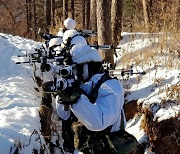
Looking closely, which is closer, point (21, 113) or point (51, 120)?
point (21, 113)

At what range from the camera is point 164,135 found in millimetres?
5836

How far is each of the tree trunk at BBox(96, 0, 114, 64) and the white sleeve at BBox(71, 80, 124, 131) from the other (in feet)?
17.4

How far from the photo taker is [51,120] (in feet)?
19.2

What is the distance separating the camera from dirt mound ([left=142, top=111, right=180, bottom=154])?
18.5 feet

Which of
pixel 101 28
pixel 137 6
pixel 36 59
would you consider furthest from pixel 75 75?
pixel 137 6

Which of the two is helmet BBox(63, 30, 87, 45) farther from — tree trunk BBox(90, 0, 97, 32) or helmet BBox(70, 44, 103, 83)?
tree trunk BBox(90, 0, 97, 32)

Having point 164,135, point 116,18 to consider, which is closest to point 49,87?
point 164,135

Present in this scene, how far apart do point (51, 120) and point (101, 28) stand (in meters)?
3.49

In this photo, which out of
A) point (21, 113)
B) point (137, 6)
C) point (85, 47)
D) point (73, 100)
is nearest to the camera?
point (73, 100)

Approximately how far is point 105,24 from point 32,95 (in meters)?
2.98

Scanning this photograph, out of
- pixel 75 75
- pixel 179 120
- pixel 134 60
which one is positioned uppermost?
pixel 75 75

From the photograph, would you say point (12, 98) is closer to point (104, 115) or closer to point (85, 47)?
point (85, 47)

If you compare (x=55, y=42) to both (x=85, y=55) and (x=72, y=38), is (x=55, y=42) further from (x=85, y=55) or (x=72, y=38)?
(x=85, y=55)

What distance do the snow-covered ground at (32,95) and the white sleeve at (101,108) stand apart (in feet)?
4.07
